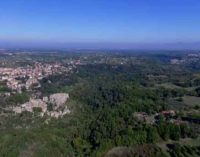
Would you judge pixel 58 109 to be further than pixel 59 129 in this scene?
Yes

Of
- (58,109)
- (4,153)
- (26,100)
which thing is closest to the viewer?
(4,153)

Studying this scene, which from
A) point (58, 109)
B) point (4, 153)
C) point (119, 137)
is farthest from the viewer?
point (58, 109)

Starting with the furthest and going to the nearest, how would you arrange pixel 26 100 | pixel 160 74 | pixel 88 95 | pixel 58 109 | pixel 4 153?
1. pixel 160 74
2. pixel 88 95
3. pixel 26 100
4. pixel 58 109
5. pixel 4 153

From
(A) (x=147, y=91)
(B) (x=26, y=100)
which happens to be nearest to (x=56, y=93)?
(B) (x=26, y=100)

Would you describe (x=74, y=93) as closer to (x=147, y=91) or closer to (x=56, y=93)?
(x=56, y=93)

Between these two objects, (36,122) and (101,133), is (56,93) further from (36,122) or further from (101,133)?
(101,133)

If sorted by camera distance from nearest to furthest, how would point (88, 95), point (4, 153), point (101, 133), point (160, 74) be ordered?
point (4, 153), point (101, 133), point (88, 95), point (160, 74)

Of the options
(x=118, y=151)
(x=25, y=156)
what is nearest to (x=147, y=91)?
(x=118, y=151)

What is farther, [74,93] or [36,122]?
[74,93]
